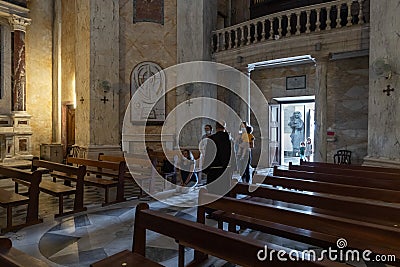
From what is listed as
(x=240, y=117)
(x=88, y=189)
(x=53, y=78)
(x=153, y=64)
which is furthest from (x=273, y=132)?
(x=53, y=78)

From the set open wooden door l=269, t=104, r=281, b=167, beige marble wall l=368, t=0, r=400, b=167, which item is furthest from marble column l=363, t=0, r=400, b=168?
open wooden door l=269, t=104, r=281, b=167

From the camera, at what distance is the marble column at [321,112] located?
9250 millimetres

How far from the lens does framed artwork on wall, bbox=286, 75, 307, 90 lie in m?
11.7

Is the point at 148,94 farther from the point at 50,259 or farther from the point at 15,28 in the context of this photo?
the point at 50,259

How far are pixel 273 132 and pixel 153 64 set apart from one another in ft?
18.2

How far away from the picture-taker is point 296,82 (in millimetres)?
11836

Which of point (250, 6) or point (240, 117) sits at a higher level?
point (250, 6)

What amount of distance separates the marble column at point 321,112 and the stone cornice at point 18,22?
9.63 meters

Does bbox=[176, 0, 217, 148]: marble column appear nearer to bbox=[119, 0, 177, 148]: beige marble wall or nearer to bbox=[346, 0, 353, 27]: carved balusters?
bbox=[119, 0, 177, 148]: beige marble wall

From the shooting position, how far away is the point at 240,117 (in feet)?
38.1

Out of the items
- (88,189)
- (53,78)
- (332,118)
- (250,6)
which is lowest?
(88,189)

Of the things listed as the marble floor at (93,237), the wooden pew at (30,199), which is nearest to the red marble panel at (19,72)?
the marble floor at (93,237)

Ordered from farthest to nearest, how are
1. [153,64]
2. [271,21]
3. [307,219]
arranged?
[153,64], [271,21], [307,219]

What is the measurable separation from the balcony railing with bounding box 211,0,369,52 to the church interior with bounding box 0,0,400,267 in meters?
0.05
